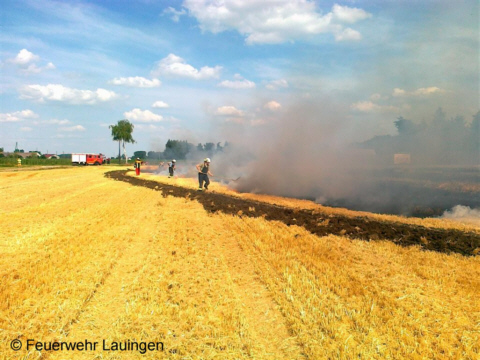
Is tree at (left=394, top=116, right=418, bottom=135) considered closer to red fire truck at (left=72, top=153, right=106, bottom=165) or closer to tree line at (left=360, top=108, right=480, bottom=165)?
tree line at (left=360, top=108, right=480, bottom=165)

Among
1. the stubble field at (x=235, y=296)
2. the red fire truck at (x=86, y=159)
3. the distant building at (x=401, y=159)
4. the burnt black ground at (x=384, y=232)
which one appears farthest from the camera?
the red fire truck at (x=86, y=159)

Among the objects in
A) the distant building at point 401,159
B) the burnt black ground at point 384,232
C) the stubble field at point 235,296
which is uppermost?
the distant building at point 401,159

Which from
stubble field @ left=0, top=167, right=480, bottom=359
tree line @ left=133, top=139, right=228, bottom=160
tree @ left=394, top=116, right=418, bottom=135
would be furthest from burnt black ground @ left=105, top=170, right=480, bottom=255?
tree @ left=394, top=116, right=418, bottom=135

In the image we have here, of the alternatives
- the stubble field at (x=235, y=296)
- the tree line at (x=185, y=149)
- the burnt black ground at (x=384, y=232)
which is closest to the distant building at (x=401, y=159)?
the tree line at (x=185, y=149)

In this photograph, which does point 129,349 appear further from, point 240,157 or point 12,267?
point 240,157

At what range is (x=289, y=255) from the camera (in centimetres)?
886

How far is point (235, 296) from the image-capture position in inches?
251

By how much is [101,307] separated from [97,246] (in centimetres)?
414

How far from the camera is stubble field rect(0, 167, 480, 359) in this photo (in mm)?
4723

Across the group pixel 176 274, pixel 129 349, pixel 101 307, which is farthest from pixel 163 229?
pixel 129 349

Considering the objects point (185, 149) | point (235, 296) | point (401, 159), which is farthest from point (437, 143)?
point (235, 296)

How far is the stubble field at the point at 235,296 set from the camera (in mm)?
4723

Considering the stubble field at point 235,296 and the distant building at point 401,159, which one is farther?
the distant building at point 401,159

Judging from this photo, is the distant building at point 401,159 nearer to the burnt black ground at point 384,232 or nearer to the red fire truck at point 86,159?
the burnt black ground at point 384,232
